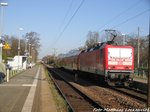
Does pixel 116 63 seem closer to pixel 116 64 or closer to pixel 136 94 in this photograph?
pixel 116 64

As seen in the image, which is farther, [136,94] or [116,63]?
[116,63]

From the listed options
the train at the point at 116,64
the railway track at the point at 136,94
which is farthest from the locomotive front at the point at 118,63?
the railway track at the point at 136,94

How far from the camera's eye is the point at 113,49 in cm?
2642

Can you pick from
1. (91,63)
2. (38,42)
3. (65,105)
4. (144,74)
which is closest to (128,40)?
(38,42)

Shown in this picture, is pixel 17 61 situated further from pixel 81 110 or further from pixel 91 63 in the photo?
pixel 81 110

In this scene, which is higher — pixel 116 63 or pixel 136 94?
pixel 116 63

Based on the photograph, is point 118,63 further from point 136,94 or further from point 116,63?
point 136,94

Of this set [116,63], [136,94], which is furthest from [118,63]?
[136,94]

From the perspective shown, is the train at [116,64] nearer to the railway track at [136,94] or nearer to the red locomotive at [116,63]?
the red locomotive at [116,63]

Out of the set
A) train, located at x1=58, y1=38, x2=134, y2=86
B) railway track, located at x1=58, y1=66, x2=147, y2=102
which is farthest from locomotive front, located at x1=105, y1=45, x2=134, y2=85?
railway track, located at x1=58, y1=66, x2=147, y2=102

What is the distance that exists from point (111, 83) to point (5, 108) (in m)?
14.6

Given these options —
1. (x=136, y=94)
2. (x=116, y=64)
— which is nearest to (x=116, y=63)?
(x=116, y=64)

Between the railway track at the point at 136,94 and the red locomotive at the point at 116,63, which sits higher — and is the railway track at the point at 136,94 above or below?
below

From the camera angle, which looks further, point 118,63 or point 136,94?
point 118,63
